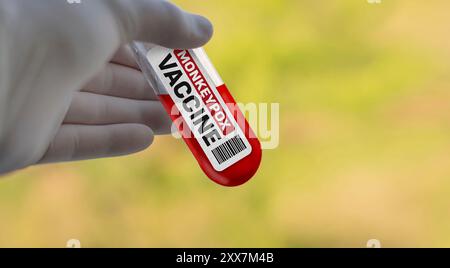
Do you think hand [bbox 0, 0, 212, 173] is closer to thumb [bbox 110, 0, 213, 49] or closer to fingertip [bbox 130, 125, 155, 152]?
thumb [bbox 110, 0, 213, 49]

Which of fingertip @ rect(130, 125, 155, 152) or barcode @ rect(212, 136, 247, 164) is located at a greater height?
fingertip @ rect(130, 125, 155, 152)

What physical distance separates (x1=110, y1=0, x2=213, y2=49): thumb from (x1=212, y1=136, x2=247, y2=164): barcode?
0.14m

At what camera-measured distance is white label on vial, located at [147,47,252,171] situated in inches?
29.2

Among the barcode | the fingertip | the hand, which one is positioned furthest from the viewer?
the fingertip

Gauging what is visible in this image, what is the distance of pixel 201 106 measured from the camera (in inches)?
29.3

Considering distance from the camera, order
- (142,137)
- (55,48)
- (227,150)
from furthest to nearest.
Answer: (142,137), (227,150), (55,48)

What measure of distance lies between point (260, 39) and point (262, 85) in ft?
0.29

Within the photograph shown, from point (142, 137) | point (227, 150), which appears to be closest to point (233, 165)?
point (227, 150)

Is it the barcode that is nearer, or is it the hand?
the hand

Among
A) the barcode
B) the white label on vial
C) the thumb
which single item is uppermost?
the thumb

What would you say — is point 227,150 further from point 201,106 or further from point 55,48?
point 55,48

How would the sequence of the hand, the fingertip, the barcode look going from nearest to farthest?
the hand
the barcode
the fingertip

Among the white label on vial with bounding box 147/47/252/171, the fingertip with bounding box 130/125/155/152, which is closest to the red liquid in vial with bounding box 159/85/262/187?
the white label on vial with bounding box 147/47/252/171

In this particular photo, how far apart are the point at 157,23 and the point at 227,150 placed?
0.20m
